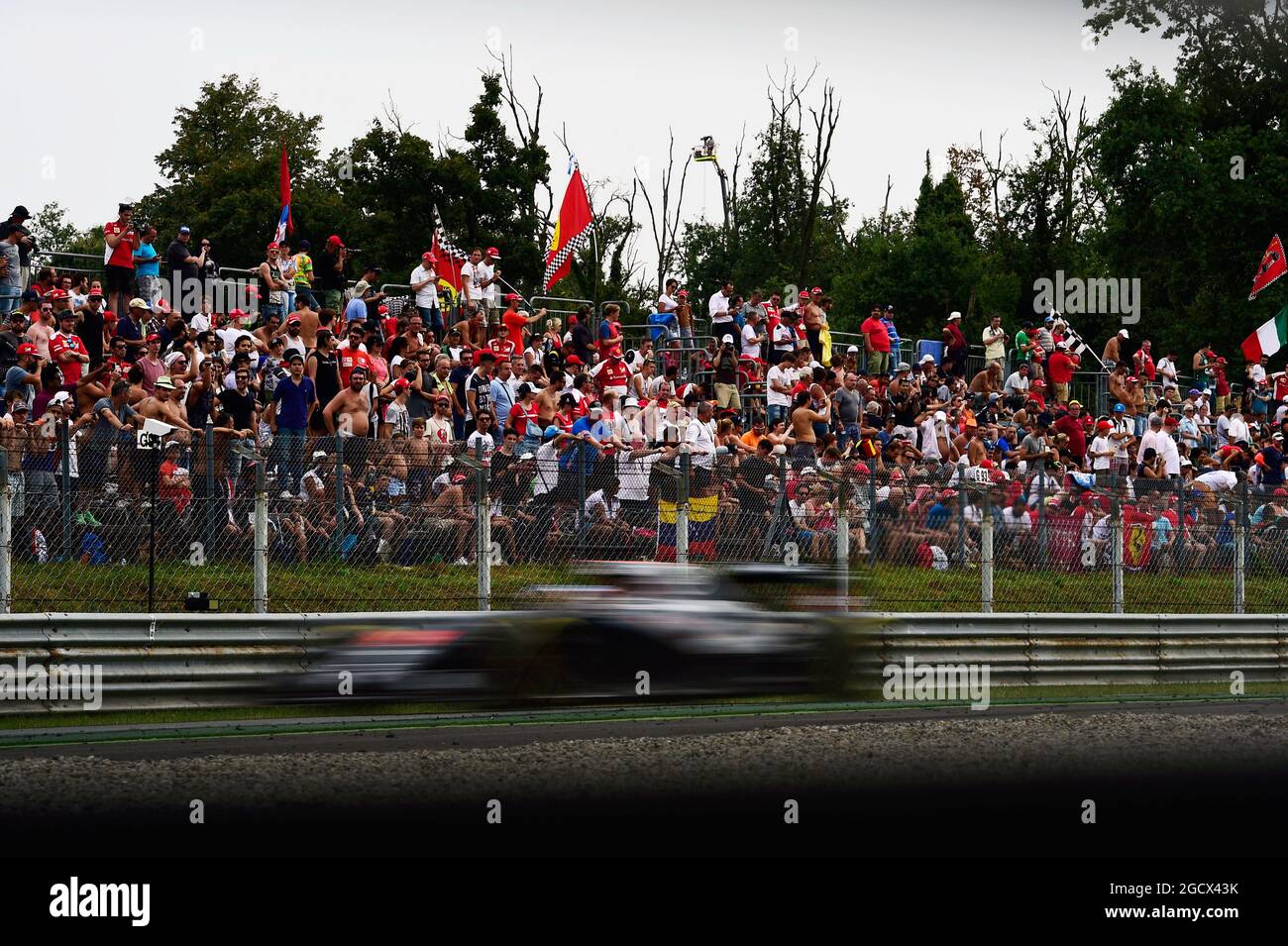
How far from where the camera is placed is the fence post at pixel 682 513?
1484 cm

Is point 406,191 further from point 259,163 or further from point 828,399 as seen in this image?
point 828,399

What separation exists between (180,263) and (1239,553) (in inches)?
542

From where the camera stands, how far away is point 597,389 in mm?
21562

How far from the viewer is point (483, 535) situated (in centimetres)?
1440

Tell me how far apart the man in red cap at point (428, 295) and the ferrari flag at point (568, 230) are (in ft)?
13.8

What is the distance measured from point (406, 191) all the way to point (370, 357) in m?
27.1

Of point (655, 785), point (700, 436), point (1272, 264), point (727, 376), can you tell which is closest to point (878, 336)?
point (727, 376)

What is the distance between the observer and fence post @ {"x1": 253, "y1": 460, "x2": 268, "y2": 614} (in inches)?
525

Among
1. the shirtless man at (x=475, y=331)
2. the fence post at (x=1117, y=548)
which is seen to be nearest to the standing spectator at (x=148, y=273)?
the shirtless man at (x=475, y=331)

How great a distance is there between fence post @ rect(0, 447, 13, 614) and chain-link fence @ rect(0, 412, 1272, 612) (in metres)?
0.02

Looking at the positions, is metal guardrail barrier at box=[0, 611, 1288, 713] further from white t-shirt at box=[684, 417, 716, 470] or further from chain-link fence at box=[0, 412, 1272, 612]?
white t-shirt at box=[684, 417, 716, 470]

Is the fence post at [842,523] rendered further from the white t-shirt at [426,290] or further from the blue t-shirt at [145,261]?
the blue t-shirt at [145,261]

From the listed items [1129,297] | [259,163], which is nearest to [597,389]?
[1129,297]

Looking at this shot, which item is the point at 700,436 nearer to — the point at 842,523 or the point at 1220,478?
the point at 842,523
